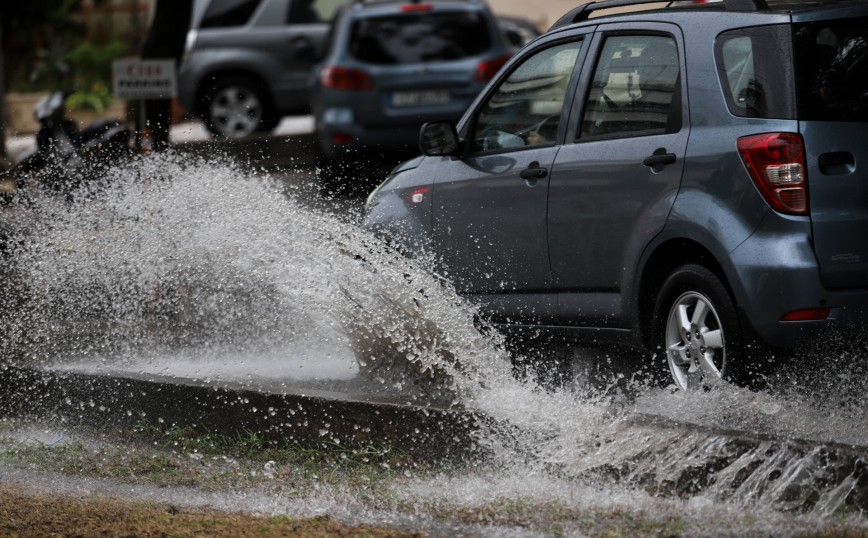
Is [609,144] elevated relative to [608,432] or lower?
elevated

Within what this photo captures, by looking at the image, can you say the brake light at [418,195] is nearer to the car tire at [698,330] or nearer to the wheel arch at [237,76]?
the car tire at [698,330]

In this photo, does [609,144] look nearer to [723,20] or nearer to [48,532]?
[723,20]

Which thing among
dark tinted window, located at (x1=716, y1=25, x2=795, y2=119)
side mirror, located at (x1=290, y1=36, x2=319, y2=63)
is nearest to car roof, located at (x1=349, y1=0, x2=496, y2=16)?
side mirror, located at (x1=290, y1=36, x2=319, y2=63)

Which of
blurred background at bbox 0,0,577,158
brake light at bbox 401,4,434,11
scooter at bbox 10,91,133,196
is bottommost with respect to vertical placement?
blurred background at bbox 0,0,577,158

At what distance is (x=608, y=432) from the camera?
550 centimetres

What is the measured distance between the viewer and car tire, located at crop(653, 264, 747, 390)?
596 centimetres

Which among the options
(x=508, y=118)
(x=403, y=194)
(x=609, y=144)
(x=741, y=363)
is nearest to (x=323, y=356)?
(x=403, y=194)

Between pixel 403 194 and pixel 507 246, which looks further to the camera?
pixel 403 194

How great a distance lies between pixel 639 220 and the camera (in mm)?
6391

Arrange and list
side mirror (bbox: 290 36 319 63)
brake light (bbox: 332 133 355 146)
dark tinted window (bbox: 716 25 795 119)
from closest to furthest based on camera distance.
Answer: dark tinted window (bbox: 716 25 795 119), brake light (bbox: 332 133 355 146), side mirror (bbox: 290 36 319 63)

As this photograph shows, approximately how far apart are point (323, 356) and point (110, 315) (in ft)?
4.58

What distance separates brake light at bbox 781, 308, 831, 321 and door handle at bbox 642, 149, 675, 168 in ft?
2.80

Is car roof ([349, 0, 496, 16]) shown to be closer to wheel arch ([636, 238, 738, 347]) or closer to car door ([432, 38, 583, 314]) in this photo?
car door ([432, 38, 583, 314])

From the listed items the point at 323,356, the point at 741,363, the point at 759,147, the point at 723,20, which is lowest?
the point at 323,356
